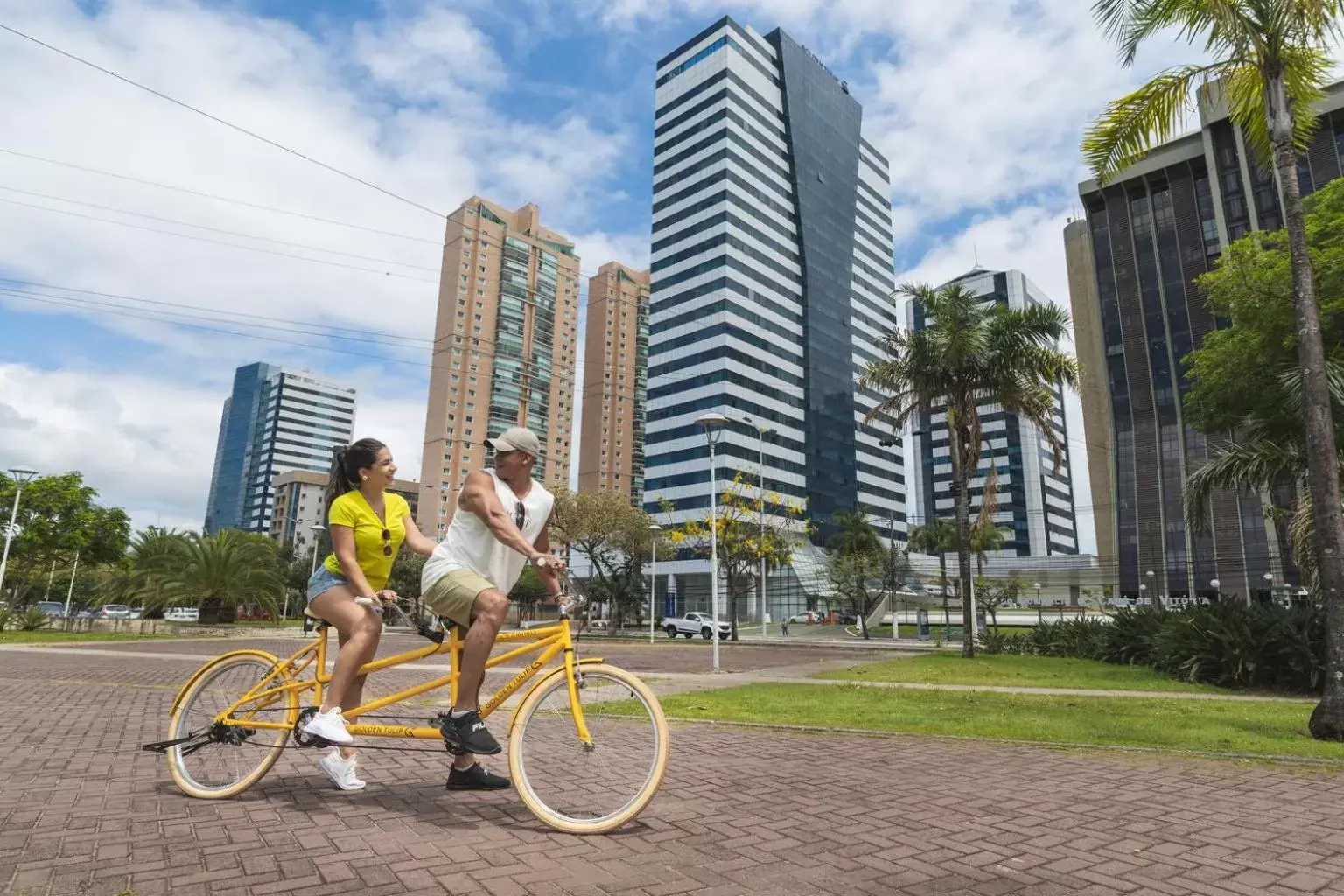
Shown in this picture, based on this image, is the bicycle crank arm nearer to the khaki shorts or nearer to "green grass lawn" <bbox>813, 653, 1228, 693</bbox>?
the khaki shorts

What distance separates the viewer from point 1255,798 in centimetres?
434

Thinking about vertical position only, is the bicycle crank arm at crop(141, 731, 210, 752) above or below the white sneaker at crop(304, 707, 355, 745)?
below

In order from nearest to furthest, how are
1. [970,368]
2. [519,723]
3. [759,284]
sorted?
[519,723] → [970,368] → [759,284]

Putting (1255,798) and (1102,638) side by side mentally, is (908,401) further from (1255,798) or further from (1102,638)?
(1255,798)

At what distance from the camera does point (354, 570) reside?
3850 mm

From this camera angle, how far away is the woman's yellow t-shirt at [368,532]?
13.0ft

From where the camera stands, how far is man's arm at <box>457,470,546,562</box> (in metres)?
3.59

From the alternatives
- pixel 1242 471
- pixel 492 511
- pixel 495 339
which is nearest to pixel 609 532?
pixel 1242 471

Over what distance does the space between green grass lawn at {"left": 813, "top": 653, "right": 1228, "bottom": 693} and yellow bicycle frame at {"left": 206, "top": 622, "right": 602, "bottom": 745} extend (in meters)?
10.3

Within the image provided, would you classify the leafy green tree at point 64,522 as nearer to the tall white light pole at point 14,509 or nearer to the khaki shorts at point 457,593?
the tall white light pole at point 14,509

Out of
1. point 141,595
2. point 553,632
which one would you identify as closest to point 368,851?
point 553,632

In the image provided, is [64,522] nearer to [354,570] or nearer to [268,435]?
[354,570]

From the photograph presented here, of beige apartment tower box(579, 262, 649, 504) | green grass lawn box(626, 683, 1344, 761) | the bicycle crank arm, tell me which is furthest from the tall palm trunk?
beige apartment tower box(579, 262, 649, 504)

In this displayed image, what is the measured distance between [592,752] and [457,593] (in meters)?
0.99
